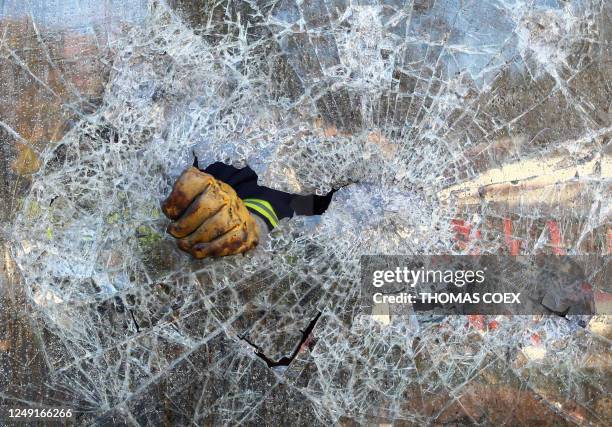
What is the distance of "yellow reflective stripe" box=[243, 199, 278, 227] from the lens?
2.09m

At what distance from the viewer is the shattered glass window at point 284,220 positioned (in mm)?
2127

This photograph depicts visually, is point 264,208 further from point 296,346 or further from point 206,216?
point 296,346

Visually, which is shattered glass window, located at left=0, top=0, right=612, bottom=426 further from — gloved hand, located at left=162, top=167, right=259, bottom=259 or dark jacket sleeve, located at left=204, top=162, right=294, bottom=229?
gloved hand, located at left=162, top=167, right=259, bottom=259

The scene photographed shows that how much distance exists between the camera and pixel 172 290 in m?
2.13

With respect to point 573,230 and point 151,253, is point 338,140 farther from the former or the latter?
point 573,230

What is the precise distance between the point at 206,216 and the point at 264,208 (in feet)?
0.89

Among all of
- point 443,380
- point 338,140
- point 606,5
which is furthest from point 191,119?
point 606,5

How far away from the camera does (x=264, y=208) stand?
6.88 feet

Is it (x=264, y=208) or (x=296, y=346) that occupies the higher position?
(x=264, y=208)

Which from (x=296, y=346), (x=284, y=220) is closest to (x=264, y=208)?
(x=284, y=220)

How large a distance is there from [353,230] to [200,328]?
61 cm

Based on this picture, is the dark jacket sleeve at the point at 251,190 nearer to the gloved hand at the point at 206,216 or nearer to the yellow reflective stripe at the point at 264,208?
the yellow reflective stripe at the point at 264,208

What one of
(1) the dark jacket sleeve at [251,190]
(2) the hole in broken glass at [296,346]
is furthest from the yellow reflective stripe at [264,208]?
(2) the hole in broken glass at [296,346]

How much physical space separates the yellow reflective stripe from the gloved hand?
0.10m
